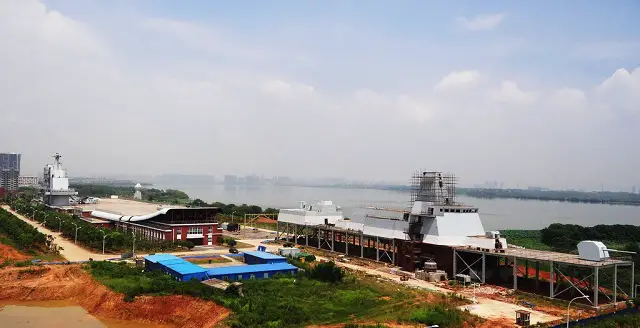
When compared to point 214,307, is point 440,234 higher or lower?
higher

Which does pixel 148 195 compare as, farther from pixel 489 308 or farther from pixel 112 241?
pixel 489 308

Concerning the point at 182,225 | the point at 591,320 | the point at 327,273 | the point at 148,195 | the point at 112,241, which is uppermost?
the point at 182,225

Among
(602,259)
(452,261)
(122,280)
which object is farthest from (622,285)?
(122,280)

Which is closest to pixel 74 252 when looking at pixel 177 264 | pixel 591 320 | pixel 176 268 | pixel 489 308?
pixel 177 264

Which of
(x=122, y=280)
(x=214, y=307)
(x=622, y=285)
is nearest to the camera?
(x=214, y=307)

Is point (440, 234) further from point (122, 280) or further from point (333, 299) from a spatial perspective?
point (122, 280)

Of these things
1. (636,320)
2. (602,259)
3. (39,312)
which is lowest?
(39,312)

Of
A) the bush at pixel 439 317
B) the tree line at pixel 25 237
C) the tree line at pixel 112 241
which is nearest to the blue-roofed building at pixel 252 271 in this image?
the bush at pixel 439 317
